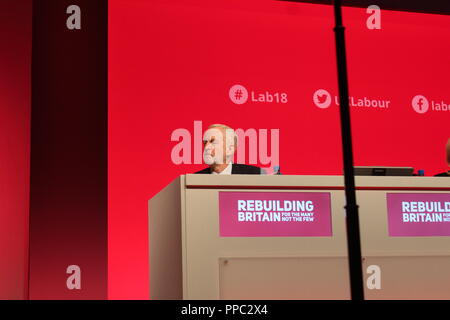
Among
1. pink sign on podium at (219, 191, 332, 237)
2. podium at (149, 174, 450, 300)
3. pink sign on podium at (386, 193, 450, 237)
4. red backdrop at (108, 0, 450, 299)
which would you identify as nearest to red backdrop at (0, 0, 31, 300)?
red backdrop at (108, 0, 450, 299)

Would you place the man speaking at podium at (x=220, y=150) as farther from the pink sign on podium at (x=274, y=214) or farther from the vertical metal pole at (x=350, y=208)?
the vertical metal pole at (x=350, y=208)

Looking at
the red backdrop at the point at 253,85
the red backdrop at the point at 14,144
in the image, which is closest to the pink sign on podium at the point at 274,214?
the red backdrop at the point at 253,85

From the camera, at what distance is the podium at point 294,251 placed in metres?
2.06

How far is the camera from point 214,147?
12.1ft

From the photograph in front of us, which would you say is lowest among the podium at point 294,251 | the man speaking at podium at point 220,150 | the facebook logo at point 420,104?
the podium at point 294,251

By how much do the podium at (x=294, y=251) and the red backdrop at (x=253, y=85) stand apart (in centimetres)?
235

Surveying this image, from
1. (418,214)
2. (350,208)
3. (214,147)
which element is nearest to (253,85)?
(214,147)

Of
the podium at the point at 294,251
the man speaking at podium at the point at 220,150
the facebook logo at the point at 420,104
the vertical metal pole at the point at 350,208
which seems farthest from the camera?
the facebook logo at the point at 420,104

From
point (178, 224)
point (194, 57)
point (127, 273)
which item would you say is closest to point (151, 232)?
point (178, 224)

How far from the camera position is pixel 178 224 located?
2.10 meters

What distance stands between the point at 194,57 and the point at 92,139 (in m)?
0.93

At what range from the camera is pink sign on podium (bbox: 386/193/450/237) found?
2.24m
